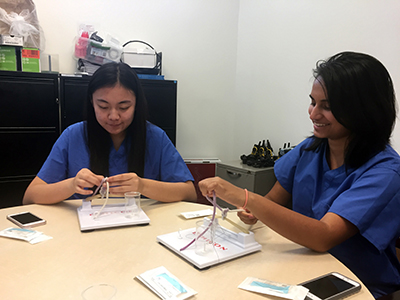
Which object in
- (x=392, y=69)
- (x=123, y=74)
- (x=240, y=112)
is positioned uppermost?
(x=392, y=69)

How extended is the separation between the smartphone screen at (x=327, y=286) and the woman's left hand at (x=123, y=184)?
78 centimetres

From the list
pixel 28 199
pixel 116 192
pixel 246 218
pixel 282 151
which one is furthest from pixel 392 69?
pixel 28 199

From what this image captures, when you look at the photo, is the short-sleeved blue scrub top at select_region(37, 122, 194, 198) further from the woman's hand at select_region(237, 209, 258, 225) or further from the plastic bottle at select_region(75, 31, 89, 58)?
the plastic bottle at select_region(75, 31, 89, 58)

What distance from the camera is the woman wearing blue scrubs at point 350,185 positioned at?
101cm

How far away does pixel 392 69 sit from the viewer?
7.31ft

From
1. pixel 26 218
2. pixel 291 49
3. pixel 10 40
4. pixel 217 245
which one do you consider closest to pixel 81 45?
pixel 10 40

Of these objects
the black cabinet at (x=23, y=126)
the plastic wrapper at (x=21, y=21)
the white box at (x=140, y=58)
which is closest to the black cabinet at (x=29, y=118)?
the black cabinet at (x=23, y=126)

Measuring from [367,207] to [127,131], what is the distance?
1155 mm

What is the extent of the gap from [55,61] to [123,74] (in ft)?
5.97

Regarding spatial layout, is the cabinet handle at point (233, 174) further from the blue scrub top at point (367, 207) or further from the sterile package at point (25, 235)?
the sterile package at point (25, 235)

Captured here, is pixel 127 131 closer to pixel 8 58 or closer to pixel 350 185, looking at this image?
pixel 350 185

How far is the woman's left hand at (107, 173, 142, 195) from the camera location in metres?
1.26

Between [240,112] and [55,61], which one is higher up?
[55,61]

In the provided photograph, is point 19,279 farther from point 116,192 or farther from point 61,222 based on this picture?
point 116,192
